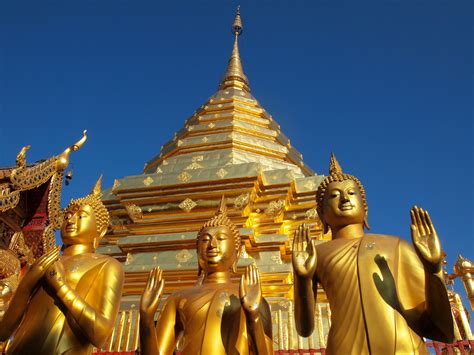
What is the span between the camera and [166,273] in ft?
27.5

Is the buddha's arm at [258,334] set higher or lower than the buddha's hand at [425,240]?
lower

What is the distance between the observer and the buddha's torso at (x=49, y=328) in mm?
3203

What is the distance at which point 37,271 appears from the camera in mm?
3250

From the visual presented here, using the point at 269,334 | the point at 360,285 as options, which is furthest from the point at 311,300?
the point at 269,334

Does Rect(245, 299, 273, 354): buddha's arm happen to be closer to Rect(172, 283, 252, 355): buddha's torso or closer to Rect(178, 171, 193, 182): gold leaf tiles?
Rect(172, 283, 252, 355): buddha's torso

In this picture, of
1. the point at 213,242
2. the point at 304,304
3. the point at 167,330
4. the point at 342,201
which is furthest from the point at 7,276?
the point at 342,201

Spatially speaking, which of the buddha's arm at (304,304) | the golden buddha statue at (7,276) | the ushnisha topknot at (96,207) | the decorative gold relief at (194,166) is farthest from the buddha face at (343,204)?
the decorative gold relief at (194,166)

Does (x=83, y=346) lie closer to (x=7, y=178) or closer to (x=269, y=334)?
(x=269, y=334)

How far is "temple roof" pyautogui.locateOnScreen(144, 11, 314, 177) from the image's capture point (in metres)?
11.0

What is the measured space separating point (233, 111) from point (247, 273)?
960cm

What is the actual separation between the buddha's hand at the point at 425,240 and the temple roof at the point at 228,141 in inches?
292

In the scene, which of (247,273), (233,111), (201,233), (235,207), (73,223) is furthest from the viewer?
(233,111)

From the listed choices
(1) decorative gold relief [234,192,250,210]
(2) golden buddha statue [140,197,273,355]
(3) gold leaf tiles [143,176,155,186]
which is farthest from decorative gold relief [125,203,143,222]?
(2) golden buddha statue [140,197,273,355]

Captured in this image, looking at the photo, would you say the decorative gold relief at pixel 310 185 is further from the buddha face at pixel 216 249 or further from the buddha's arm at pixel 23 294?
the buddha's arm at pixel 23 294
